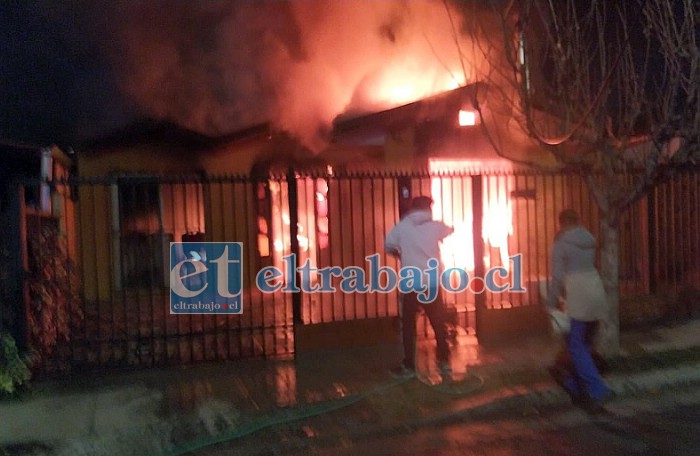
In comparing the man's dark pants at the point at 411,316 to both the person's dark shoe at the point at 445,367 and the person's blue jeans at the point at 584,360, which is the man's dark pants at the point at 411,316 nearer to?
the person's dark shoe at the point at 445,367

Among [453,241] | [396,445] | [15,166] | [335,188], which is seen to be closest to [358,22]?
[335,188]

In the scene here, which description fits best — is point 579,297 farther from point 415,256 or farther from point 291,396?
point 291,396

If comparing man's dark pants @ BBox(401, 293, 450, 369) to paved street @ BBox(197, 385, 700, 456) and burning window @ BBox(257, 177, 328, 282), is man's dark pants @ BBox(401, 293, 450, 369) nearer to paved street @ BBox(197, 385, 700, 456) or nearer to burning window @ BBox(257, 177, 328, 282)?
paved street @ BBox(197, 385, 700, 456)

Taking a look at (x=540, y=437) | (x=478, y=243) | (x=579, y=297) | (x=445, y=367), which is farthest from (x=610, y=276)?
(x=540, y=437)

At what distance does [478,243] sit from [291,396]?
2.98 metres

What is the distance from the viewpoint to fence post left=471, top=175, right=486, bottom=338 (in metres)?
7.63

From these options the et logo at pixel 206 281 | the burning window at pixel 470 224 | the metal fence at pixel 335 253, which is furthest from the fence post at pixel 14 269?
the burning window at pixel 470 224

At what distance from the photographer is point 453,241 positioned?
27.5ft

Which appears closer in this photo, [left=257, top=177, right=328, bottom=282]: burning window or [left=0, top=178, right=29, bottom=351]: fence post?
[left=0, top=178, right=29, bottom=351]: fence post

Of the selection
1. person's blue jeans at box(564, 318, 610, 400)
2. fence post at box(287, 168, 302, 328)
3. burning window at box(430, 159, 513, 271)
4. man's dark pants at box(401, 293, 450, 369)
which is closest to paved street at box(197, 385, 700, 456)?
person's blue jeans at box(564, 318, 610, 400)

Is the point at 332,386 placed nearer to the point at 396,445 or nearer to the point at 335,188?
the point at 396,445

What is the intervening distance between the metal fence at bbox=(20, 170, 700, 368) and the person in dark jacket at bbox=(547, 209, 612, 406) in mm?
1352

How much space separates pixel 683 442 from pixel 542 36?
5455mm

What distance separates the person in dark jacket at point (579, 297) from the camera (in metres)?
5.42
